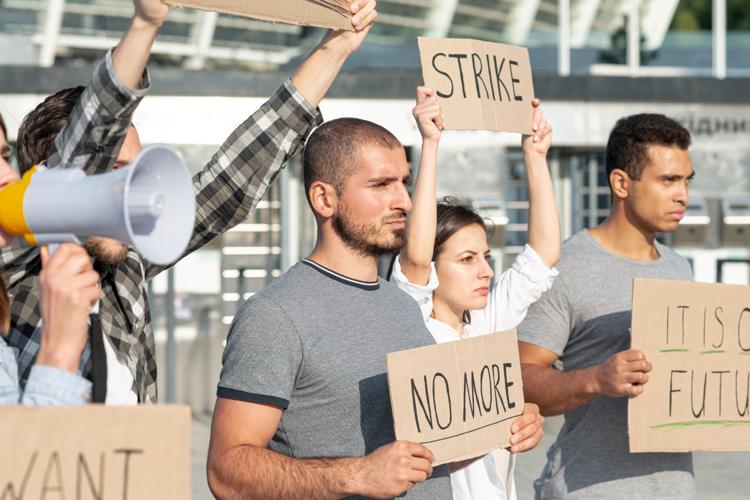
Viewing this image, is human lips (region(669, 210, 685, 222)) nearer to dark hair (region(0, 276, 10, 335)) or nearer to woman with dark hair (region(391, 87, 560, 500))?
woman with dark hair (region(391, 87, 560, 500))

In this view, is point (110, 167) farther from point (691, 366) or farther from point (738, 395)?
point (738, 395)

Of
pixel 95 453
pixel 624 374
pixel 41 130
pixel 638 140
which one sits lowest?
pixel 95 453

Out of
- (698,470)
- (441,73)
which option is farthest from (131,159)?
(698,470)

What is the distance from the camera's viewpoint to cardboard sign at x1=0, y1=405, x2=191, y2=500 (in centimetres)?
215

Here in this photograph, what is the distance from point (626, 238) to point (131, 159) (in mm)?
2157

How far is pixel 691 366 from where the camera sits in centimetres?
413

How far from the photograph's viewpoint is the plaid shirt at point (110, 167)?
8.58 feet

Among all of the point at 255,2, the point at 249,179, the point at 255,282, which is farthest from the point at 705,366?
the point at 255,282

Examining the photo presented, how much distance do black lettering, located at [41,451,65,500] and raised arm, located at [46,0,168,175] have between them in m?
0.64

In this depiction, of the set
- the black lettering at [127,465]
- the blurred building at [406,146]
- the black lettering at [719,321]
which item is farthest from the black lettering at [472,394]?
the blurred building at [406,146]

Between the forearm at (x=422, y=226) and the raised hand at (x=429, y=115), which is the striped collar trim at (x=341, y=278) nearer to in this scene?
the forearm at (x=422, y=226)

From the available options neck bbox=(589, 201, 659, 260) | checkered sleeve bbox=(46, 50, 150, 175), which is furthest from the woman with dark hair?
checkered sleeve bbox=(46, 50, 150, 175)

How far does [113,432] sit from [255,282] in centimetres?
924

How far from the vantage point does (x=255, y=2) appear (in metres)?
2.87
